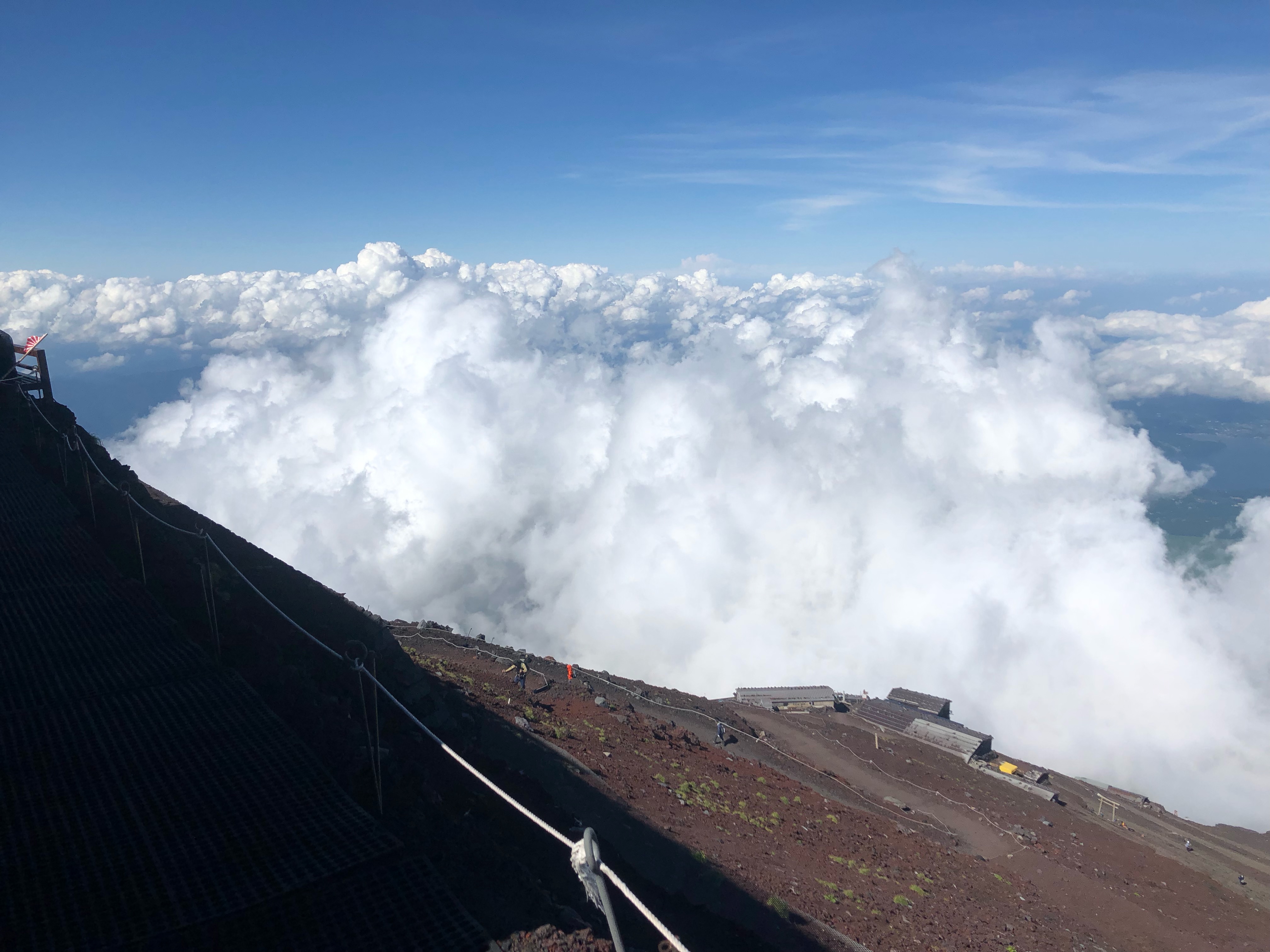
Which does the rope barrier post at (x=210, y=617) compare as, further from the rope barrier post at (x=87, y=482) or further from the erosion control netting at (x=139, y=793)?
the rope barrier post at (x=87, y=482)

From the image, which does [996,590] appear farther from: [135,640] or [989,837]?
[135,640]

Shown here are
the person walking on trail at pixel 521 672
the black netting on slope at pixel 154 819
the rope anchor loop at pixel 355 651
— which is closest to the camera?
the black netting on slope at pixel 154 819

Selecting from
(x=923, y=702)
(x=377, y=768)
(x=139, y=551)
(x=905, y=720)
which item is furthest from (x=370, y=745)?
(x=923, y=702)

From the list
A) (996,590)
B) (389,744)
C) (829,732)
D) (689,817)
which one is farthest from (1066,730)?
(389,744)

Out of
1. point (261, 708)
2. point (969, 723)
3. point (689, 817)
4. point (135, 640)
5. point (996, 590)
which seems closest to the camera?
point (261, 708)

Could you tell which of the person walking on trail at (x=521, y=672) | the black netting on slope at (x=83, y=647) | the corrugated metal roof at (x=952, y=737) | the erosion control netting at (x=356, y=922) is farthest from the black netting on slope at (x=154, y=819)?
the corrugated metal roof at (x=952, y=737)
